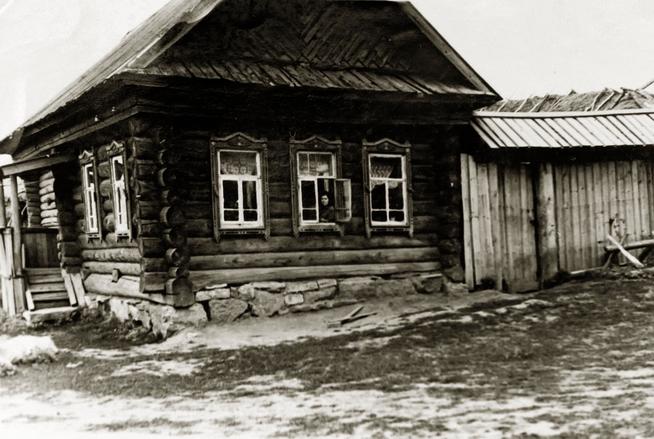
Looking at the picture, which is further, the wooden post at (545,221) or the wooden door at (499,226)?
the wooden post at (545,221)

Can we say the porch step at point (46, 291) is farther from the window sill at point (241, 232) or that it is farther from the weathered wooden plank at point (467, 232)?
the weathered wooden plank at point (467, 232)

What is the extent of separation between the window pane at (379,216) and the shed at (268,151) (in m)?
0.03

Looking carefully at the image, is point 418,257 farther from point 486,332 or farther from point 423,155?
point 486,332

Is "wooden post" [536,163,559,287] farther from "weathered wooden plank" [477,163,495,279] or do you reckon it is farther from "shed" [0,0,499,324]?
"shed" [0,0,499,324]

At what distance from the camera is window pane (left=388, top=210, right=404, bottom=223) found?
13.4 meters

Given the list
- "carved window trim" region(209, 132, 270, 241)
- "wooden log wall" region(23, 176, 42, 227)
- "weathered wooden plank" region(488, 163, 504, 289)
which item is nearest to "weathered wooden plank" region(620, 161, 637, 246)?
"weathered wooden plank" region(488, 163, 504, 289)

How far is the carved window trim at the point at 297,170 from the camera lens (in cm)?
1252

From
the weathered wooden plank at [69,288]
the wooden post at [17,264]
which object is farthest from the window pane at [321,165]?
the wooden post at [17,264]

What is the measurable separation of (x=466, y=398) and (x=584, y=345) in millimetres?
3168

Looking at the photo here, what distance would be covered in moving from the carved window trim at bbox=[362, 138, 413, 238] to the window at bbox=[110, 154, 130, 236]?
167 inches

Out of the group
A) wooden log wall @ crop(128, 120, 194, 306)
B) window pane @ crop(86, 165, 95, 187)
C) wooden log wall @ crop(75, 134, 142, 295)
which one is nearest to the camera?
wooden log wall @ crop(128, 120, 194, 306)

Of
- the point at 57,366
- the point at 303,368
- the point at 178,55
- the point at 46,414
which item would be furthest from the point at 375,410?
the point at 178,55

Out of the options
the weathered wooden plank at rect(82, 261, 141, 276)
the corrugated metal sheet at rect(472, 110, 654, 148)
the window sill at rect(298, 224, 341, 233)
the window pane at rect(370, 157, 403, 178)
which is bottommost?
the weathered wooden plank at rect(82, 261, 141, 276)

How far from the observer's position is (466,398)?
6.91 m
